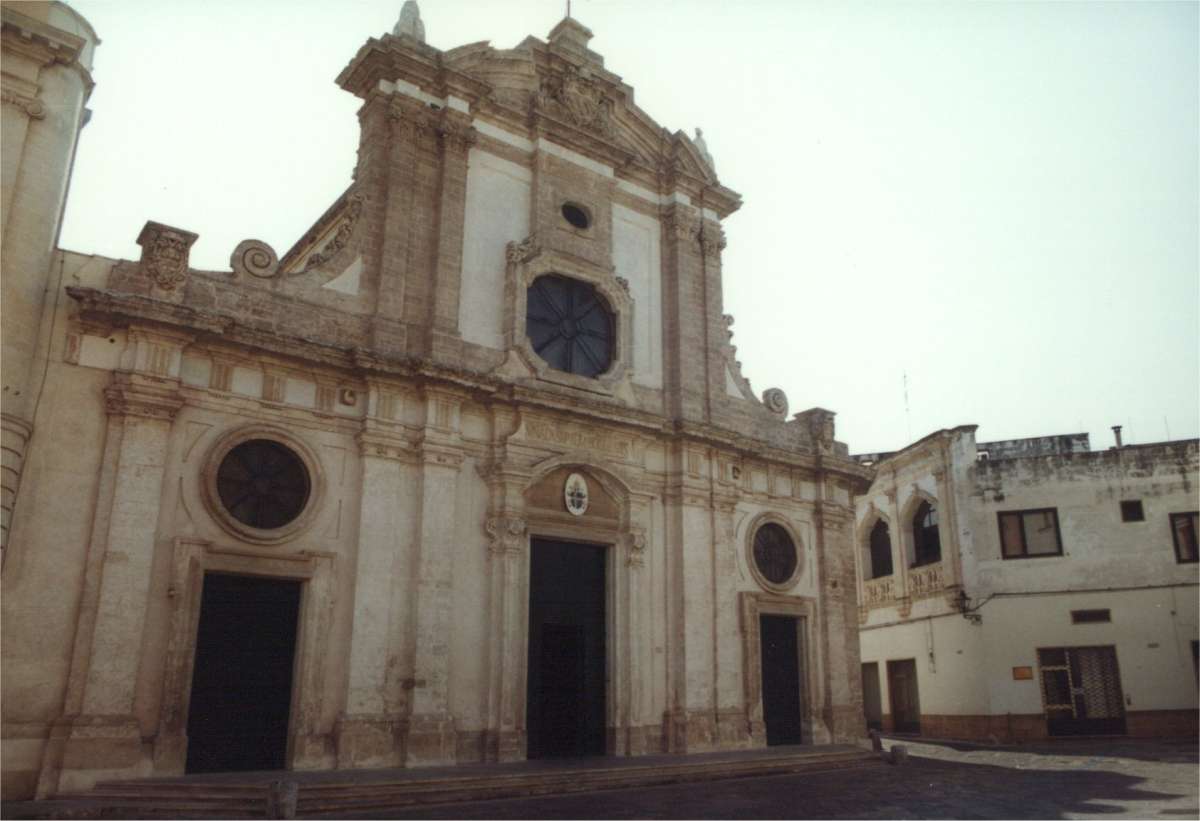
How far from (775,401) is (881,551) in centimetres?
1126

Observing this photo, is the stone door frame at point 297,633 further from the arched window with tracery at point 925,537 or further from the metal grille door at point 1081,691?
the arched window with tracery at point 925,537

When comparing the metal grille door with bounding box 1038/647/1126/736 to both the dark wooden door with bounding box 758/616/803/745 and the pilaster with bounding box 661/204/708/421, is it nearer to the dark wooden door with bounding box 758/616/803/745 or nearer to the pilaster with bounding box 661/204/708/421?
the dark wooden door with bounding box 758/616/803/745

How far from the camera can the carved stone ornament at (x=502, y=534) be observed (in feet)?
47.7

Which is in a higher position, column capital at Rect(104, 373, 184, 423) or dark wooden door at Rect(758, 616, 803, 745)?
column capital at Rect(104, 373, 184, 423)

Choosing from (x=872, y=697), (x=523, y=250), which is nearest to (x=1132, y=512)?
(x=872, y=697)

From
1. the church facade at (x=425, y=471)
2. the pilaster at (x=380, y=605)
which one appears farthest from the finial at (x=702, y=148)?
the pilaster at (x=380, y=605)

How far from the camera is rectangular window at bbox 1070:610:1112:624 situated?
75.2ft

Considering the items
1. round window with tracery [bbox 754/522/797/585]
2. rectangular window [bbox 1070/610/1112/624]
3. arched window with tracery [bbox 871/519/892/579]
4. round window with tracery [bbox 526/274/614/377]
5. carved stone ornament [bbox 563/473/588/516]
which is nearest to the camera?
carved stone ornament [bbox 563/473/588/516]

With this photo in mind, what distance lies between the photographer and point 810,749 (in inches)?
646

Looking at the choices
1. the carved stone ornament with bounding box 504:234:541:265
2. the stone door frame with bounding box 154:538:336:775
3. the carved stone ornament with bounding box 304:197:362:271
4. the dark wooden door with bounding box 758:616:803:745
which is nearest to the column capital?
the stone door frame with bounding box 154:538:336:775

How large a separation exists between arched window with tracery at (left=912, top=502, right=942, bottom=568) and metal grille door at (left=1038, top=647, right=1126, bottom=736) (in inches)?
157

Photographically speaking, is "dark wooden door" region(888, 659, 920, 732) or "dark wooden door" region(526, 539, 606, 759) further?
"dark wooden door" region(888, 659, 920, 732)

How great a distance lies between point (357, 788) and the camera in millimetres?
10750

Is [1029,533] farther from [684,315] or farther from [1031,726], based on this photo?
[684,315]
